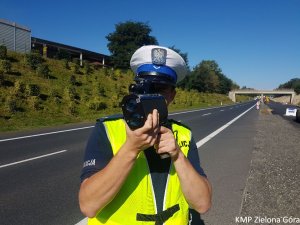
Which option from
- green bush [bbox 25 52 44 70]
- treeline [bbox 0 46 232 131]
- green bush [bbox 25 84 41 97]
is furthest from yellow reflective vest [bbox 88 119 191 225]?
green bush [bbox 25 52 44 70]

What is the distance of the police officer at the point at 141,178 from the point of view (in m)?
1.74

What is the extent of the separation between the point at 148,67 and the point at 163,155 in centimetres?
52

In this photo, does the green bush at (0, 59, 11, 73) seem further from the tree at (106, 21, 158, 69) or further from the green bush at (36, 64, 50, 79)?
the tree at (106, 21, 158, 69)

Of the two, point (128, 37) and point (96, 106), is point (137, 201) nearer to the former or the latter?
point (96, 106)

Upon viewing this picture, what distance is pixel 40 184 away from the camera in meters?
6.89

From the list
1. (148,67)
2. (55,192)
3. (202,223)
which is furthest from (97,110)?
(148,67)

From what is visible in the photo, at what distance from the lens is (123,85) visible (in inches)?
1818

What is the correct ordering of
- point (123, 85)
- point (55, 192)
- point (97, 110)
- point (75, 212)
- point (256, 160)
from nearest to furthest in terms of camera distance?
point (75, 212)
point (55, 192)
point (256, 160)
point (97, 110)
point (123, 85)

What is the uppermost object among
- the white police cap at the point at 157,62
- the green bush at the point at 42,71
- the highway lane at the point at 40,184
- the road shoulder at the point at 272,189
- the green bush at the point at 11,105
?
the green bush at the point at 42,71

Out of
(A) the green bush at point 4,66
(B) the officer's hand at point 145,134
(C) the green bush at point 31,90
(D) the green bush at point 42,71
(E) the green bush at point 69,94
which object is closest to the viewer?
(B) the officer's hand at point 145,134

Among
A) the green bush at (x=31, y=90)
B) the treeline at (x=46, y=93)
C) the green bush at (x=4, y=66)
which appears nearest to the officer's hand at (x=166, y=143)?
the treeline at (x=46, y=93)

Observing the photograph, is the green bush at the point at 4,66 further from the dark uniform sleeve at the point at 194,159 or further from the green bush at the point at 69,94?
the dark uniform sleeve at the point at 194,159

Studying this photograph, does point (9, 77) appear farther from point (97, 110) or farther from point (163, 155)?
point (163, 155)

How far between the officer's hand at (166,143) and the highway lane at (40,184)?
3.56 meters
